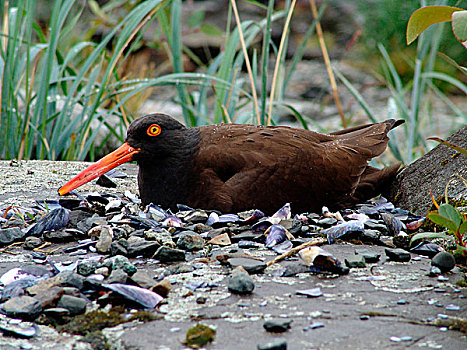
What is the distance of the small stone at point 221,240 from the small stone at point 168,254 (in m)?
0.22

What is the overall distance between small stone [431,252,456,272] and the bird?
1.05 metres

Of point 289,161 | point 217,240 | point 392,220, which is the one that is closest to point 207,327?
point 217,240

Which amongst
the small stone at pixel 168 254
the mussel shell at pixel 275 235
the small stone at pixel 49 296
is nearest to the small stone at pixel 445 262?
the mussel shell at pixel 275 235

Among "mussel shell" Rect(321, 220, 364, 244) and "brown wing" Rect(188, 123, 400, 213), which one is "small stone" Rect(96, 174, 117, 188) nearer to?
"brown wing" Rect(188, 123, 400, 213)

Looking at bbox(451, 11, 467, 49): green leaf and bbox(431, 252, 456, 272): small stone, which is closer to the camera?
bbox(451, 11, 467, 49): green leaf

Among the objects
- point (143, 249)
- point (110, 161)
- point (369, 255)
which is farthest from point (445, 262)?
point (110, 161)

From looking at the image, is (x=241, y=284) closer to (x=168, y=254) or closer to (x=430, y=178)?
(x=168, y=254)

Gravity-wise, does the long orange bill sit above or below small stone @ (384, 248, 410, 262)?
above

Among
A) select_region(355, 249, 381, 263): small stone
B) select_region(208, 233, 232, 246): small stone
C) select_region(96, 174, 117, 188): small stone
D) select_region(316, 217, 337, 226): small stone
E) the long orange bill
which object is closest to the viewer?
select_region(355, 249, 381, 263): small stone

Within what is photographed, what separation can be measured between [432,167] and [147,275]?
76.2 inches

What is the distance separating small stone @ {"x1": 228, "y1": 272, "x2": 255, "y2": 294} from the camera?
2.06 meters

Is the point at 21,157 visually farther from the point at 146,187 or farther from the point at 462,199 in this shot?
the point at 462,199

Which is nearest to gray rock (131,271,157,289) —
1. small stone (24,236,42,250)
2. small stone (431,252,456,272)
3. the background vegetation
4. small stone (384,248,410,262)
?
small stone (24,236,42,250)

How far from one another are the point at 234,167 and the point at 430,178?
1.12 meters
